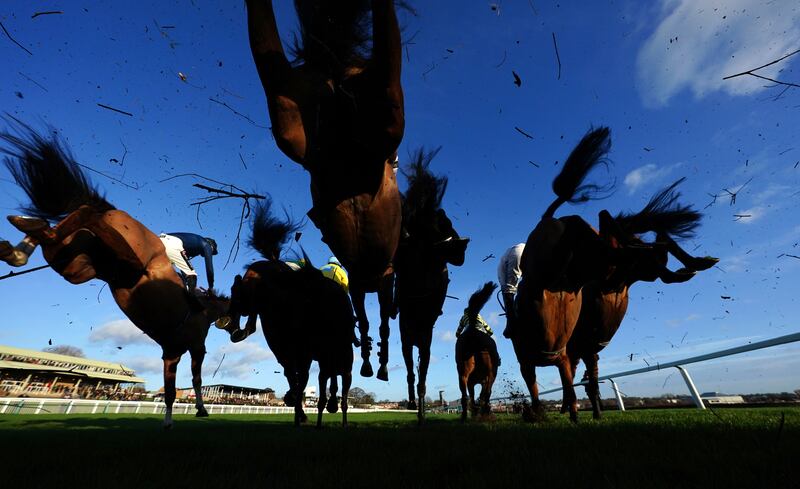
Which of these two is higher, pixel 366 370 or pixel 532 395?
pixel 366 370

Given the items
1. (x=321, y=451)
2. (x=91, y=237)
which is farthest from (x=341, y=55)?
(x=91, y=237)

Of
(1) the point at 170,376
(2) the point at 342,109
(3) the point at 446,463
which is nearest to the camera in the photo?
(3) the point at 446,463

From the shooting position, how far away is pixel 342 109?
2312 mm

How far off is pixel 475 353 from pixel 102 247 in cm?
909

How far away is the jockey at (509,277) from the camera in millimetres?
7245

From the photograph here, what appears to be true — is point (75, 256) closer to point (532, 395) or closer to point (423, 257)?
point (423, 257)

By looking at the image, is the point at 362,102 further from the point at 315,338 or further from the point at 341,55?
the point at 315,338

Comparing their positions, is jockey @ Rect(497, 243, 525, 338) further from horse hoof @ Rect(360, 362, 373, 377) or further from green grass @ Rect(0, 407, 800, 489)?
green grass @ Rect(0, 407, 800, 489)

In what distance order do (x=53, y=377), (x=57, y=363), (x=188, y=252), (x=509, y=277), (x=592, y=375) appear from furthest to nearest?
(x=57, y=363) → (x=53, y=377) → (x=188, y=252) → (x=509, y=277) → (x=592, y=375)

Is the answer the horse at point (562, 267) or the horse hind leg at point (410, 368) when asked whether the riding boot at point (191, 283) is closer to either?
the horse hind leg at point (410, 368)

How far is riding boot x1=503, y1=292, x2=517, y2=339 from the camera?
6.99 metres

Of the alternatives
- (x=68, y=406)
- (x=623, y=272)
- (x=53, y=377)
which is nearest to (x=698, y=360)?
(x=623, y=272)

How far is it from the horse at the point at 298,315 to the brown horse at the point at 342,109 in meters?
4.11

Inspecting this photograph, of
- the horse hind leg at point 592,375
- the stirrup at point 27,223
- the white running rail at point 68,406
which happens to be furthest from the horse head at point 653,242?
the white running rail at point 68,406
